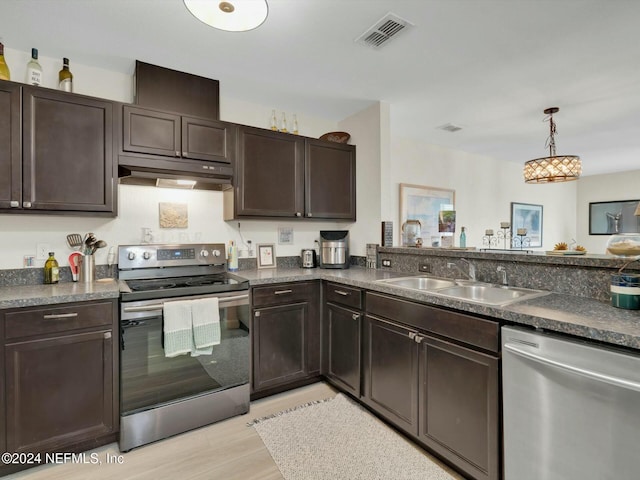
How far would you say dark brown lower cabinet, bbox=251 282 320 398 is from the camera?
2.44 meters

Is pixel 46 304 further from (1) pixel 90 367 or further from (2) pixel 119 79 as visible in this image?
(2) pixel 119 79

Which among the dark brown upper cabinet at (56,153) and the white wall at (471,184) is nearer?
the dark brown upper cabinet at (56,153)

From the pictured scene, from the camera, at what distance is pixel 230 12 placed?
152 centimetres

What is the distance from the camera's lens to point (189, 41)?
213cm

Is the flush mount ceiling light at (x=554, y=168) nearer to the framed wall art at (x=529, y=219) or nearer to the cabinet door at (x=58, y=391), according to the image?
the framed wall art at (x=529, y=219)

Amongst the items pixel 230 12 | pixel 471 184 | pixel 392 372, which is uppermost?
pixel 230 12

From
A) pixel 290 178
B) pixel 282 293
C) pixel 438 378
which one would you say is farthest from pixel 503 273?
pixel 290 178

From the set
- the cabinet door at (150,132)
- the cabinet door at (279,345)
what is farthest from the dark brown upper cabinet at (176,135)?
the cabinet door at (279,345)

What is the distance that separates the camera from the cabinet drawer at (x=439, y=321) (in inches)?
59.9

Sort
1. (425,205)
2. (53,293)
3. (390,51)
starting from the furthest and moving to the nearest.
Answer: (425,205)
(390,51)
(53,293)

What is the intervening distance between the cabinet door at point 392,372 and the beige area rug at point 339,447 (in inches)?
5.1

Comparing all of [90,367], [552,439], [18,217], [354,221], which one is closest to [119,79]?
[18,217]

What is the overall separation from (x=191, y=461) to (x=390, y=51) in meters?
2.88

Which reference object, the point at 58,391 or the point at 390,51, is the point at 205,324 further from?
the point at 390,51
